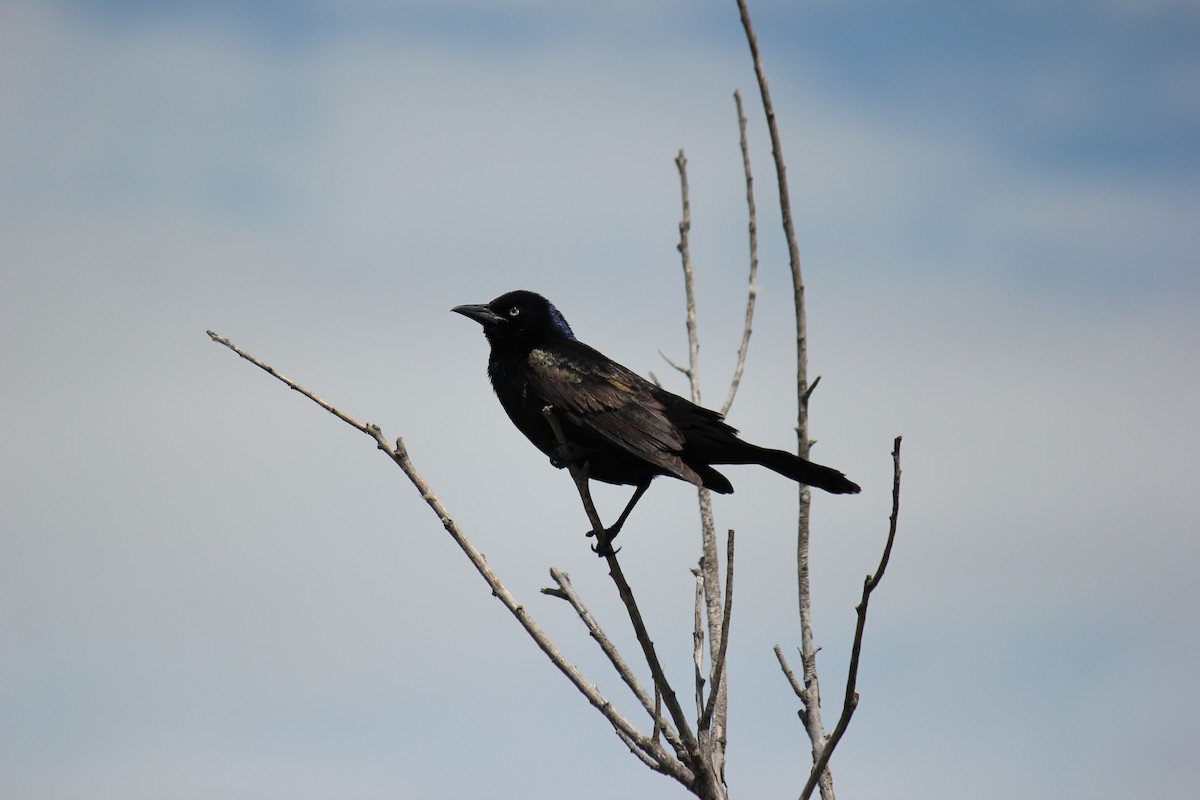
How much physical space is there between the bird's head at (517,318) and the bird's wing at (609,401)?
0.47 metres

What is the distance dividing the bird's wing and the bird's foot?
1.61 feet

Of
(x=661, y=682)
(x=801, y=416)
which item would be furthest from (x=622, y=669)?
(x=801, y=416)

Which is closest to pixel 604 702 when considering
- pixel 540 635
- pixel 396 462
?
pixel 540 635

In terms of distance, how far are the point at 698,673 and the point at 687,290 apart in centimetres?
184

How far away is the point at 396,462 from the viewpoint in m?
3.99

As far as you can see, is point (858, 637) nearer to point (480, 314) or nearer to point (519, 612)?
point (519, 612)

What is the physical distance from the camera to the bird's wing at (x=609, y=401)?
6.02 m

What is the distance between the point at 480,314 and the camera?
7387mm

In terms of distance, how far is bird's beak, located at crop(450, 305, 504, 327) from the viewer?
290 inches

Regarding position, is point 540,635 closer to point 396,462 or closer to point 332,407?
point 396,462

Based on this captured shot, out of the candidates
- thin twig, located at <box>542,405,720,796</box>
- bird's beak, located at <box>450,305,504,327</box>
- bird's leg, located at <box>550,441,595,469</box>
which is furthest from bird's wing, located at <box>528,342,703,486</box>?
thin twig, located at <box>542,405,720,796</box>

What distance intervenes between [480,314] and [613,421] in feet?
5.18

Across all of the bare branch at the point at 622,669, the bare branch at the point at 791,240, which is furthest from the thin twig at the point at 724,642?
the bare branch at the point at 791,240

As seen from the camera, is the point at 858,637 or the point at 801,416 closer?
the point at 858,637
